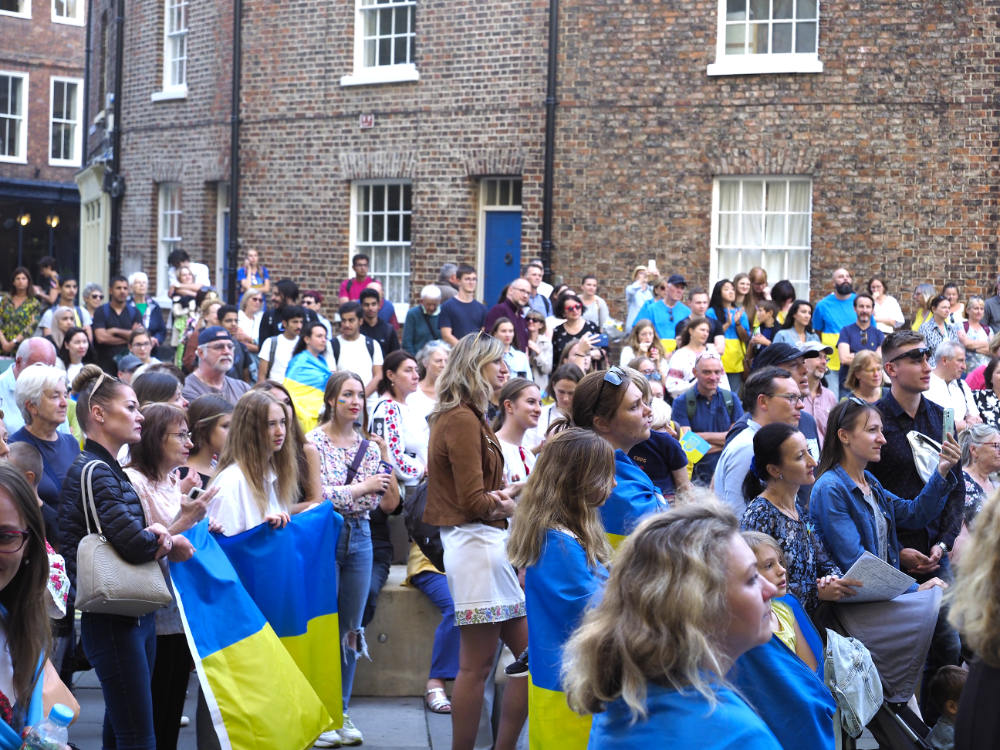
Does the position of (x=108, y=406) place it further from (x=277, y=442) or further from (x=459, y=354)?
(x=459, y=354)

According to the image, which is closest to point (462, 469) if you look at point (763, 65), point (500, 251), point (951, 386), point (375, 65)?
point (951, 386)

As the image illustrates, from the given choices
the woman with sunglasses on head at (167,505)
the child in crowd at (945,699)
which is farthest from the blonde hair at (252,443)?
the child in crowd at (945,699)

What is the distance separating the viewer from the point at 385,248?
19.6m

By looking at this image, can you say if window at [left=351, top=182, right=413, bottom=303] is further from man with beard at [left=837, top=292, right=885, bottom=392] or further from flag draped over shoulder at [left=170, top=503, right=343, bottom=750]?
flag draped over shoulder at [left=170, top=503, right=343, bottom=750]

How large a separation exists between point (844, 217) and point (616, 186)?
2.94 meters

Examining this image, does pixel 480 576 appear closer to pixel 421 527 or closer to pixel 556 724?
pixel 421 527

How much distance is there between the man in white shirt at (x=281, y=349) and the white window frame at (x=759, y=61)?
23.6 ft

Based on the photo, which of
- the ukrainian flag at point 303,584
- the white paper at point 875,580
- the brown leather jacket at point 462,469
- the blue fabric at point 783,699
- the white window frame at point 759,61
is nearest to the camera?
the blue fabric at point 783,699

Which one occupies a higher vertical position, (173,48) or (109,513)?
(173,48)

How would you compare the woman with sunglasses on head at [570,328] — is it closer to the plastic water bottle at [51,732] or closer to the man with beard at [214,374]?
the man with beard at [214,374]

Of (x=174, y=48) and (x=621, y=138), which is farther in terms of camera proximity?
(x=174, y=48)

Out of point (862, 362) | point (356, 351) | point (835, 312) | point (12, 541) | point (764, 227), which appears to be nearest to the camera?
point (12, 541)

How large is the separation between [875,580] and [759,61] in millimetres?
11796

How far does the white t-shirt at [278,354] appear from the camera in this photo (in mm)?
12023
